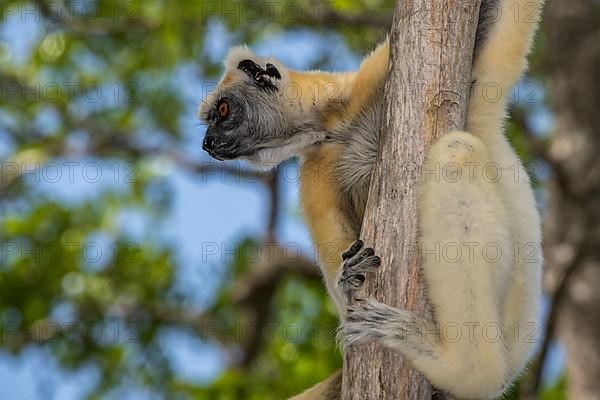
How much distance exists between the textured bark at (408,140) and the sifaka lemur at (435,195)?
2.6 inches

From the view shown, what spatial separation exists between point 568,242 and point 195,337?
4412 mm

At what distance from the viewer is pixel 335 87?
18.4ft

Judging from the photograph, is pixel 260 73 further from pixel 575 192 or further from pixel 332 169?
Result: pixel 575 192

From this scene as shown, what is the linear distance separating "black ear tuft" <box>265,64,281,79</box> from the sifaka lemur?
0.01 metres

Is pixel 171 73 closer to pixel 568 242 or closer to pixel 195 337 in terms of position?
pixel 195 337

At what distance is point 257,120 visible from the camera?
5820mm

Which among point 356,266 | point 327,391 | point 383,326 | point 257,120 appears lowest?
point 327,391

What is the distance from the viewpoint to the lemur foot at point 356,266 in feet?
14.0

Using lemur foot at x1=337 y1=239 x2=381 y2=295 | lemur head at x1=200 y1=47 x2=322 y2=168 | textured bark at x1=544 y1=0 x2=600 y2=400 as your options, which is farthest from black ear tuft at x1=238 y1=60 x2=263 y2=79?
textured bark at x1=544 y1=0 x2=600 y2=400

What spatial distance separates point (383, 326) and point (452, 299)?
1.22ft

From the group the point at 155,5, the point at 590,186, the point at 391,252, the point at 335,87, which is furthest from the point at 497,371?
the point at 155,5

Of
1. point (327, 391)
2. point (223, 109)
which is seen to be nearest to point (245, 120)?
point (223, 109)

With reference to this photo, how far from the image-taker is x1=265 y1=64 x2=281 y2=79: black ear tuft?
19.5 ft

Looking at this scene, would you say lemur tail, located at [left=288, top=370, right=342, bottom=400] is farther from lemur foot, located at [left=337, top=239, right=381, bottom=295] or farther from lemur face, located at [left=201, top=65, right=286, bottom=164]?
lemur face, located at [left=201, top=65, right=286, bottom=164]
